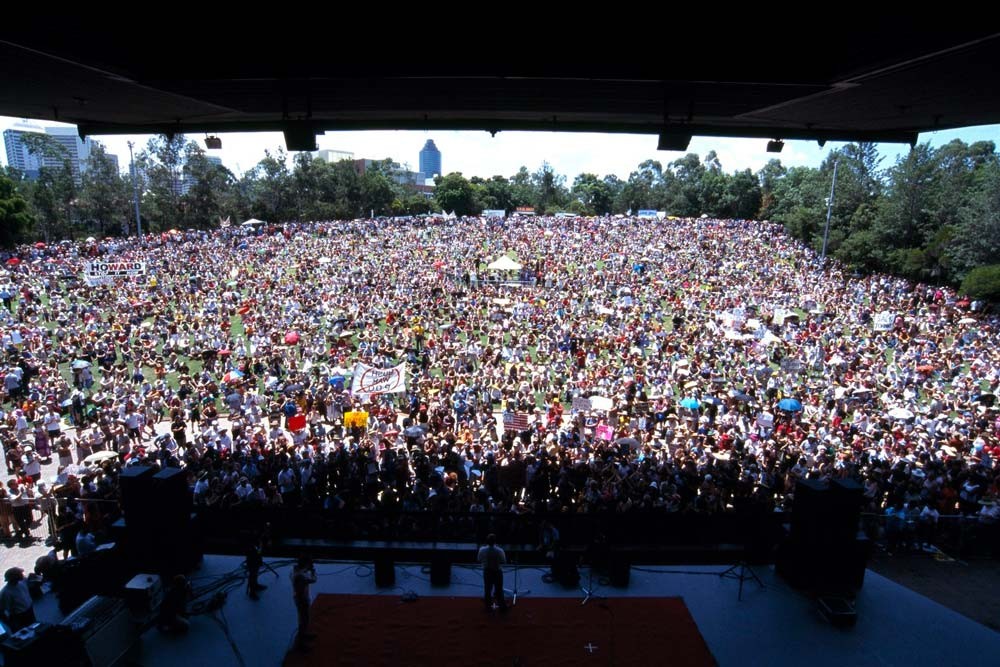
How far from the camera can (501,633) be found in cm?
739

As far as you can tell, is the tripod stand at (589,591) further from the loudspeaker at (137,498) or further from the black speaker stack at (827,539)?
the loudspeaker at (137,498)

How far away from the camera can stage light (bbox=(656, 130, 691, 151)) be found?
7848mm

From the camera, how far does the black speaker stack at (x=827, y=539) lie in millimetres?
7883

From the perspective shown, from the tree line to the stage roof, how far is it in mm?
13468

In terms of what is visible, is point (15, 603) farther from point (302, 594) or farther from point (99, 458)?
point (99, 458)

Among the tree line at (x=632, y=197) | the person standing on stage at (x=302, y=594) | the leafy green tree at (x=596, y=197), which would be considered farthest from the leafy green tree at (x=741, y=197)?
the person standing on stage at (x=302, y=594)

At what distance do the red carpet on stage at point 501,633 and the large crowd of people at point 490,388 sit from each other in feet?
6.67

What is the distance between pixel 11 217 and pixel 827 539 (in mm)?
55823

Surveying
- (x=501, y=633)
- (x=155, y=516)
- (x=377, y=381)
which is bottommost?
(x=501, y=633)

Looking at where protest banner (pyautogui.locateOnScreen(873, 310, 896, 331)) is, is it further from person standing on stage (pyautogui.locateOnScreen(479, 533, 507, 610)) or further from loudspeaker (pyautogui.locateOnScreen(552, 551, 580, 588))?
person standing on stage (pyautogui.locateOnScreen(479, 533, 507, 610))

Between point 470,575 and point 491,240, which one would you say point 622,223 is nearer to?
point 491,240

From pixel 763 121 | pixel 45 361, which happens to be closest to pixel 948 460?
pixel 763 121

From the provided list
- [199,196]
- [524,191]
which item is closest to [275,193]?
[199,196]

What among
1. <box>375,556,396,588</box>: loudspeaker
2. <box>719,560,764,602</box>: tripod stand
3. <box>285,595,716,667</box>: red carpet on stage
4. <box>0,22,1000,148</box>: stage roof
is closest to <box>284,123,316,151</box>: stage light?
<box>0,22,1000,148</box>: stage roof
